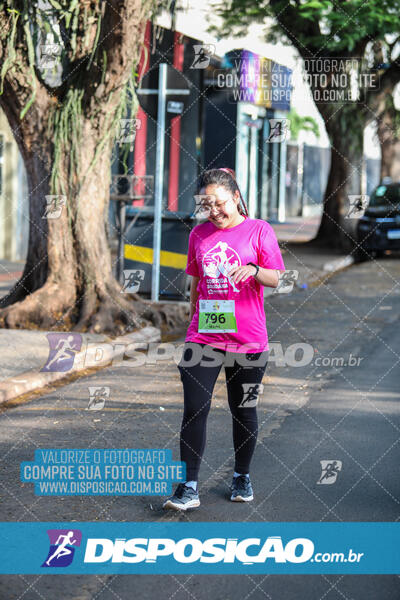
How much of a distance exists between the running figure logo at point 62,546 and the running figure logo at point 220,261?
148 cm

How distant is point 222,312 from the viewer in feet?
17.5

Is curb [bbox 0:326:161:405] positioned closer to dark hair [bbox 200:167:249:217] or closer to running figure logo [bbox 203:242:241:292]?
running figure logo [bbox 203:242:241:292]

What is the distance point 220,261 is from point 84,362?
4.82 metres

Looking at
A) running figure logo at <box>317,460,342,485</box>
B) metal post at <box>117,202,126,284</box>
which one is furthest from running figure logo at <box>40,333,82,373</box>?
running figure logo at <box>317,460,342,485</box>

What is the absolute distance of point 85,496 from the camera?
574 centimetres

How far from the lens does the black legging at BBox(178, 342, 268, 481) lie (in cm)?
537

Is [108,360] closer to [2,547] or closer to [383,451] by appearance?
[383,451]

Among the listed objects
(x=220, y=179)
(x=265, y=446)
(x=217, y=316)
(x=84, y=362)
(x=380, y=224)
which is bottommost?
(x=380, y=224)

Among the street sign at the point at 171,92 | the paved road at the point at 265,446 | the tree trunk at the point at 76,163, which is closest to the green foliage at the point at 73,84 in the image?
the tree trunk at the point at 76,163

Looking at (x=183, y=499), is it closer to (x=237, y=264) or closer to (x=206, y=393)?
(x=206, y=393)

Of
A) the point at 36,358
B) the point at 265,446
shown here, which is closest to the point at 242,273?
the point at 265,446

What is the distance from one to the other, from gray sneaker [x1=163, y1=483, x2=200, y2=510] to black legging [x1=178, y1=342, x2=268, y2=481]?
6 cm

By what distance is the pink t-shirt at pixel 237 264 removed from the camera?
5340mm

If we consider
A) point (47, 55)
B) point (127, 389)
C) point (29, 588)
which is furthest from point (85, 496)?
point (47, 55)
